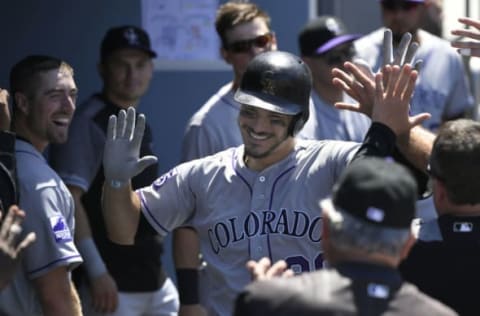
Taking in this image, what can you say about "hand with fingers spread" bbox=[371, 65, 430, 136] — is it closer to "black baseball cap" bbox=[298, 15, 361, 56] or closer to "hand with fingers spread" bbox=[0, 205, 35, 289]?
"hand with fingers spread" bbox=[0, 205, 35, 289]

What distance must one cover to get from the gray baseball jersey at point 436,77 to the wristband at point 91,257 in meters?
2.01

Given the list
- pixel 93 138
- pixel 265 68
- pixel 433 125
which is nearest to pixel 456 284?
pixel 265 68

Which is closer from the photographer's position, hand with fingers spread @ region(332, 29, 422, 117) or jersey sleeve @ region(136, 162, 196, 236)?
hand with fingers spread @ region(332, 29, 422, 117)

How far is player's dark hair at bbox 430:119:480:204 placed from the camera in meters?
4.11

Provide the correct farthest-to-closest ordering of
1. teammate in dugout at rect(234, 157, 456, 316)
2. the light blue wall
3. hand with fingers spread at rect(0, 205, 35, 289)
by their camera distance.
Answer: the light blue wall
hand with fingers spread at rect(0, 205, 35, 289)
teammate in dugout at rect(234, 157, 456, 316)

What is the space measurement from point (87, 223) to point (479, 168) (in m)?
2.31

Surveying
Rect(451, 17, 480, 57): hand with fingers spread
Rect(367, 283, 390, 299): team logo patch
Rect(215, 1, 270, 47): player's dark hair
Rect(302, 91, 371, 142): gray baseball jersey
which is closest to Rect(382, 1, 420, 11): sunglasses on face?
Rect(302, 91, 371, 142): gray baseball jersey

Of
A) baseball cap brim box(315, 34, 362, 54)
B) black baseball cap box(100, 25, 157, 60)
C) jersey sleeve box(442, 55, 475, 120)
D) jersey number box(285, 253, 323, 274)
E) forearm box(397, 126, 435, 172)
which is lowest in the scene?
jersey sleeve box(442, 55, 475, 120)

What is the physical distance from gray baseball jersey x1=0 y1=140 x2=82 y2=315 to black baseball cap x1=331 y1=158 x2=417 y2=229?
1757 mm

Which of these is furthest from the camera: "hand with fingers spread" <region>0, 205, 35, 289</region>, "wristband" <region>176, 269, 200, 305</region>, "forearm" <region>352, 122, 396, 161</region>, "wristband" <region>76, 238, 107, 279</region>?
"wristband" <region>176, 269, 200, 305</region>

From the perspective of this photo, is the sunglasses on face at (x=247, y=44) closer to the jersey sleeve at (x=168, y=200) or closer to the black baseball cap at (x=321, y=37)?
the black baseball cap at (x=321, y=37)

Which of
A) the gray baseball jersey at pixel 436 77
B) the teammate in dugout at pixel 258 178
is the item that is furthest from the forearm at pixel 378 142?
the gray baseball jersey at pixel 436 77

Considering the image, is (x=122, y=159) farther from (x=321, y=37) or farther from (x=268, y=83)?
(x=321, y=37)

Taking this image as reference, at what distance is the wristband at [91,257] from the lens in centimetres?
579
